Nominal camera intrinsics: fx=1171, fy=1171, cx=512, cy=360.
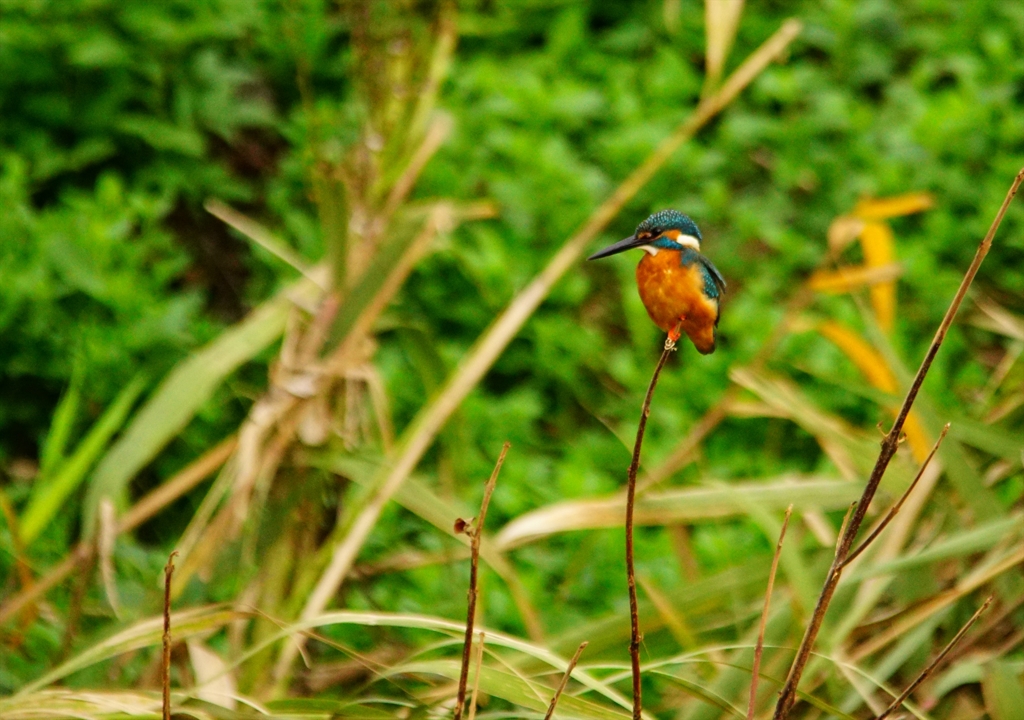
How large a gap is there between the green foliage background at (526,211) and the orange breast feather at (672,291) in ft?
5.21

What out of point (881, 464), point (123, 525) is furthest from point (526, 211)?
point (881, 464)

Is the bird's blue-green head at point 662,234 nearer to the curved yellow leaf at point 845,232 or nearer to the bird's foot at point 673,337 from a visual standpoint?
the bird's foot at point 673,337

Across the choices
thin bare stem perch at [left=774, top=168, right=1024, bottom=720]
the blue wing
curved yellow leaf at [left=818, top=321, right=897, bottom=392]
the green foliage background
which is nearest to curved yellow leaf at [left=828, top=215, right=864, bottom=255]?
curved yellow leaf at [left=818, top=321, right=897, bottom=392]

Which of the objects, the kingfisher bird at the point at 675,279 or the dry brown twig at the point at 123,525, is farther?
the dry brown twig at the point at 123,525

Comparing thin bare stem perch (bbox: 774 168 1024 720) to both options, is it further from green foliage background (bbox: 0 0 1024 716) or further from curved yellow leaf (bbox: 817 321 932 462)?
green foliage background (bbox: 0 0 1024 716)

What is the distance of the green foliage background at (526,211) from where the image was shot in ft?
8.50

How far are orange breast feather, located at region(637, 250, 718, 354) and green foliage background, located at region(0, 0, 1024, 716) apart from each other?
62.6 inches

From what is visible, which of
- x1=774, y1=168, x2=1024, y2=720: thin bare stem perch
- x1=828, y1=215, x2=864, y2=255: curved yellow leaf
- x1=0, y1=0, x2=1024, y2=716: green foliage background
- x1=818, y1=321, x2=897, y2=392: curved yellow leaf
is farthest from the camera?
x1=0, y1=0, x2=1024, y2=716: green foliage background

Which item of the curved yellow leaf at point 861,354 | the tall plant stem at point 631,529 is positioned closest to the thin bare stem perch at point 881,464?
the tall plant stem at point 631,529

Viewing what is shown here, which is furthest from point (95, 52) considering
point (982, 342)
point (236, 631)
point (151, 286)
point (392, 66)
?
point (982, 342)

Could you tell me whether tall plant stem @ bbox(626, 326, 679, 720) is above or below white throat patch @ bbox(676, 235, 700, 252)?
below

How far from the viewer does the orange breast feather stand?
2.29 feet

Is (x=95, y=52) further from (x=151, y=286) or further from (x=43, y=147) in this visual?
(x=151, y=286)

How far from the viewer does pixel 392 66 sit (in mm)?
2361
